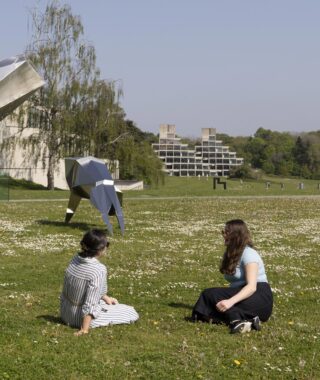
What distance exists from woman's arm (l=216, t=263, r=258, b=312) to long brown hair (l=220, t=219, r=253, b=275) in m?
0.19

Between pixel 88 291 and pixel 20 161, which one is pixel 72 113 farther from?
pixel 88 291

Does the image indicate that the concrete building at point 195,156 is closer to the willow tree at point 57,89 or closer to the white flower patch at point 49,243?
the willow tree at point 57,89

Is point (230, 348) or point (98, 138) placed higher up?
point (98, 138)

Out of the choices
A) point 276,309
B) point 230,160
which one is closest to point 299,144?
point 230,160

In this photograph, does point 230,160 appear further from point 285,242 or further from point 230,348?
point 230,348

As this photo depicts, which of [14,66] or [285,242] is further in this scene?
[285,242]

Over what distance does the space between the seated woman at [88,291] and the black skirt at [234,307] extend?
1.07 m

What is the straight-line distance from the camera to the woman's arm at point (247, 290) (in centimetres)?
755

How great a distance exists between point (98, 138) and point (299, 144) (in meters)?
92.8

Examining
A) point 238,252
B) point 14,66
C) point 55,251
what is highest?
point 14,66

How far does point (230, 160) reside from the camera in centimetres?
15925

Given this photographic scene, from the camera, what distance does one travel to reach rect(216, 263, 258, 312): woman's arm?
755 centimetres

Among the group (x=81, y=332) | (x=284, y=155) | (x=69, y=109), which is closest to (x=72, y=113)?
(x=69, y=109)

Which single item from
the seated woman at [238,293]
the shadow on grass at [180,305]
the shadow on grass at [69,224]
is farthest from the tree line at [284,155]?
the seated woman at [238,293]
